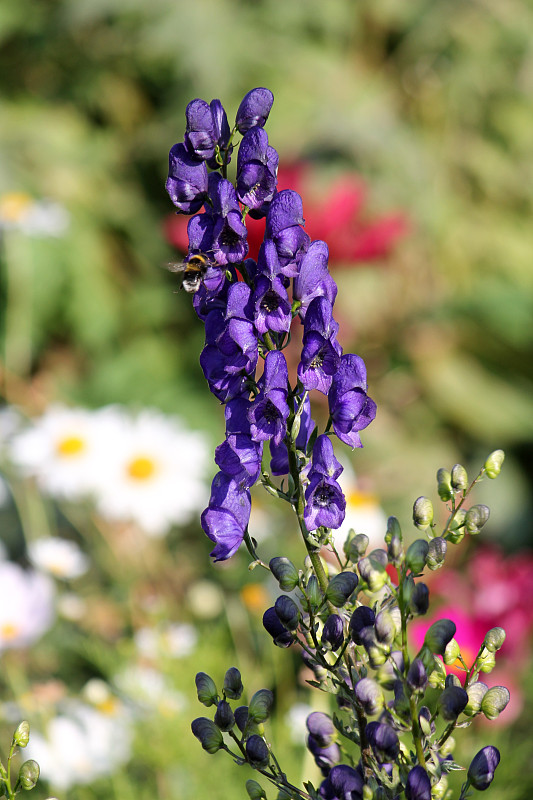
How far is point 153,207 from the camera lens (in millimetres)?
3150

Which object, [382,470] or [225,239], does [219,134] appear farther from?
[382,470]

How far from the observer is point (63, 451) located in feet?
5.49

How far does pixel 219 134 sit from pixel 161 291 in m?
2.41

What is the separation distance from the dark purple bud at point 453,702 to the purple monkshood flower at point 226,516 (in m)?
0.17

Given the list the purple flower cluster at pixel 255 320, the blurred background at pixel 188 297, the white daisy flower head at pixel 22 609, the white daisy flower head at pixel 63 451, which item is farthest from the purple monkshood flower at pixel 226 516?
the white daisy flower head at pixel 63 451

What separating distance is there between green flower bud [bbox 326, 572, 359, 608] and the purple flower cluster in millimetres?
40

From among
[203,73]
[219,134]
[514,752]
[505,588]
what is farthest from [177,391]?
[219,134]

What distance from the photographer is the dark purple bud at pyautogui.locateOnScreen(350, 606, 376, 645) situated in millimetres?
509

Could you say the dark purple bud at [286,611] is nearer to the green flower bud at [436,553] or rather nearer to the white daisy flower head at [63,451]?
the green flower bud at [436,553]

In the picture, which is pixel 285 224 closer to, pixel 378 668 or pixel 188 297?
pixel 378 668

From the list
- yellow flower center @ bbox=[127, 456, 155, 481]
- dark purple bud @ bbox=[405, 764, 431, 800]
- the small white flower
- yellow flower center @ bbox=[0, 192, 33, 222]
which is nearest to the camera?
dark purple bud @ bbox=[405, 764, 431, 800]

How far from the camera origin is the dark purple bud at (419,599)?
1.63ft

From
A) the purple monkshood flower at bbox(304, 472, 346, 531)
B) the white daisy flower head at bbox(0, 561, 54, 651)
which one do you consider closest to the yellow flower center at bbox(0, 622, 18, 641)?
the white daisy flower head at bbox(0, 561, 54, 651)

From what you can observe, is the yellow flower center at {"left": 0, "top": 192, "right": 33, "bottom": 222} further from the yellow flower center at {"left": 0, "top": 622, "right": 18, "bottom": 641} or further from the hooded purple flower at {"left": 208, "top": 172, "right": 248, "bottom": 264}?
the hooded purple flower at {"left": 208, "top": 172, "right": 248, "bottom": 264}
